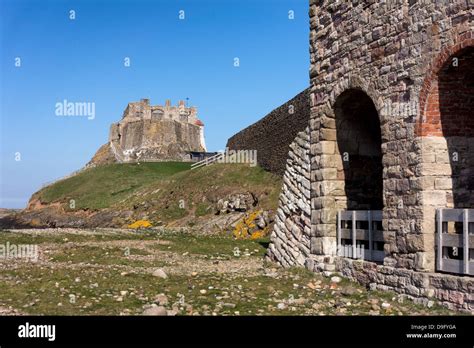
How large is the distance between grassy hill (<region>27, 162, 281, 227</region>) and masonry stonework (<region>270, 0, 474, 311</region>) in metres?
14.7

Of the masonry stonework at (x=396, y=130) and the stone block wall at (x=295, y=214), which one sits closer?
the masonry stonework at (x=396, y=130)

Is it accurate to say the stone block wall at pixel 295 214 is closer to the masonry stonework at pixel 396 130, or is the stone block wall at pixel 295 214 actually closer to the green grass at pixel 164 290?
the masonry stonework at pixel 396 130

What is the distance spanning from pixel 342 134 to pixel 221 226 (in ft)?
51.1

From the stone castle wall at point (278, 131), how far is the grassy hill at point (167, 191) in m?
0.98

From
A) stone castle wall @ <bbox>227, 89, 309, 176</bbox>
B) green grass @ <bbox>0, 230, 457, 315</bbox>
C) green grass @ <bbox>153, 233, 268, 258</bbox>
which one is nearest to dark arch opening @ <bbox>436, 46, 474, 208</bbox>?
green grass @ <bbox>0, 230, 457, 315</bbox>

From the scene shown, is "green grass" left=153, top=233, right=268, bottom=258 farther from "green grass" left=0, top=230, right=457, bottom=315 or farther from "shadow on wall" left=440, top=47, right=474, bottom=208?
"shadow on wall" left=440, top=47, right=474, bottom=208

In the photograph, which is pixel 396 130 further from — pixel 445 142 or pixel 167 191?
pixel 167 191

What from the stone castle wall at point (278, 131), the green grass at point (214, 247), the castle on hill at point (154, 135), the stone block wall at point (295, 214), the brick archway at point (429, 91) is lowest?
the green grass at point (214, 247)

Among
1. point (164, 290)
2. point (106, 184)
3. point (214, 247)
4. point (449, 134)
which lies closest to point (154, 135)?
point (106, 184)

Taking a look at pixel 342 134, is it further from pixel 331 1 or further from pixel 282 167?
pixel 282 167

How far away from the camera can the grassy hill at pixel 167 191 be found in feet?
111

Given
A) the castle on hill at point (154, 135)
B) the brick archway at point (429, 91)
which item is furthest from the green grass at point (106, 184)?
the brick archway at point (429, 91)
